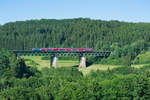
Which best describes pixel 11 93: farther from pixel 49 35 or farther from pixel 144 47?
pixel 49 35

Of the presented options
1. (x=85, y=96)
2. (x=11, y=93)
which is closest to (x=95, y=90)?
(x=85, y=96)

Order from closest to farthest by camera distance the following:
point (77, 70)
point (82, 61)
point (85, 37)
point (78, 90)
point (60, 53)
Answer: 1. point (78, 90)
2. point (77, 70)
3. point (82, 61)
4. point (60, 53)
5. point (85, 37)

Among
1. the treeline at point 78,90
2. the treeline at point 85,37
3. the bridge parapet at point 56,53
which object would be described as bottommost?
the treeline at point 78,90

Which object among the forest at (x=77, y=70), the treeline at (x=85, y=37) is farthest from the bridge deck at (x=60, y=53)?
the treeline at (x=85, y=37)

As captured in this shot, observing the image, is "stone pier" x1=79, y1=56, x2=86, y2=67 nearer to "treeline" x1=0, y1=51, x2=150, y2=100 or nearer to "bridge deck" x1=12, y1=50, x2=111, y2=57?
"bridge deck" x1=12, y1=50, x2=111, y2=57

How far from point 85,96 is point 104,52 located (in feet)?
280

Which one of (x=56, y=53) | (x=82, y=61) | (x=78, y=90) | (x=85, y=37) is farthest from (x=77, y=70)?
(x=85, y=37)

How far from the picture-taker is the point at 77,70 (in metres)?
91.8

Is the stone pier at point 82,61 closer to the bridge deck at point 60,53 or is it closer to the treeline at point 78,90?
the bridge deck at point 60,53

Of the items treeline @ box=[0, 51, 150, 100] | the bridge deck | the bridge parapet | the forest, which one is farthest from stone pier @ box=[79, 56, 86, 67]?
treeline @ box=[0, 51, 150, 100]

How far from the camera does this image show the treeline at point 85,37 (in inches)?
5394

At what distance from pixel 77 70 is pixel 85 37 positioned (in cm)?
7021

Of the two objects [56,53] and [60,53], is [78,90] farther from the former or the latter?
[60,53]

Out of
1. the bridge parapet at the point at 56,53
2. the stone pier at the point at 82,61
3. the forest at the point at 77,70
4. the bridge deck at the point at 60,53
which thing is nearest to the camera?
the forest at the point at 77,70
